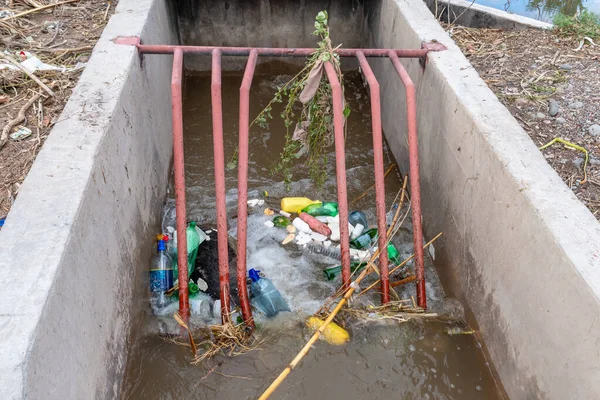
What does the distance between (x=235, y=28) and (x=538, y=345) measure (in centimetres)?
471

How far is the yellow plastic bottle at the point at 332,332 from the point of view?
3.00 meters

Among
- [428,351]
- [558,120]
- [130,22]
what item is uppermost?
[130,22]

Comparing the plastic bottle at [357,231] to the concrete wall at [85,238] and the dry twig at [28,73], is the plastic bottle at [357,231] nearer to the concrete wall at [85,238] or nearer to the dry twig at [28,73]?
the concrete wall at [85,238]

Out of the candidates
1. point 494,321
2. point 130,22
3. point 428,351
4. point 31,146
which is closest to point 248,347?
point 428,351

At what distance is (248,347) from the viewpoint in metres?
2.91

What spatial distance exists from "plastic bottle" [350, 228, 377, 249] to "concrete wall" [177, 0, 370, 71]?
299 cm

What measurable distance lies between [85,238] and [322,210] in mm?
2054

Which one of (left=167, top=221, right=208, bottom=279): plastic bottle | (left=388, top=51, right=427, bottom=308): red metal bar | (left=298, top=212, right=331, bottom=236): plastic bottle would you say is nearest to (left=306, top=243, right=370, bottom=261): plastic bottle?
(left=298, top=212, right=331, bottom=236): plastic bottle

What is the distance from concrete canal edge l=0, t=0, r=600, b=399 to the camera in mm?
1939

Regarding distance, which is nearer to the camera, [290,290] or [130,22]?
[290,290]

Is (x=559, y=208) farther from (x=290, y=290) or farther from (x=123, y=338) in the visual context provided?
(x=123, y=338)

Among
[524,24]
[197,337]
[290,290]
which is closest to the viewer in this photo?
[197,337]

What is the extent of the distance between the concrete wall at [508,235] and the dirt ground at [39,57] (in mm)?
2658

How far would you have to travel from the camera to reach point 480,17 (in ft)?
18.8
